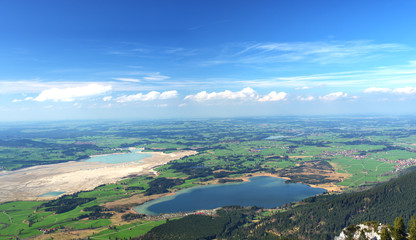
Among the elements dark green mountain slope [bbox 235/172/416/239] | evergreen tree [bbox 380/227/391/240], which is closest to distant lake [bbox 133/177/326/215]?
dark green mountain slope [bbox 235/172/416/239]

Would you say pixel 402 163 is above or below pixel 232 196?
above

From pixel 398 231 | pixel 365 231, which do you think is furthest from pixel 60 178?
pixel 398 231

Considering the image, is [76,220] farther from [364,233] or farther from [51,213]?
[364,233]

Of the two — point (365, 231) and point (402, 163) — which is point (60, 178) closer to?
point (365, 231)

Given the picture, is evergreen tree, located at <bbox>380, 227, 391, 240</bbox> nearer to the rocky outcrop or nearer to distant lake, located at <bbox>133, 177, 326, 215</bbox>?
the rocky outcrop

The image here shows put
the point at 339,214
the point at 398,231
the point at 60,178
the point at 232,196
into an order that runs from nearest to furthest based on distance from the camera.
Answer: the point at 398,231
the point at 339,214
the point at 232,196
the point at 60,178

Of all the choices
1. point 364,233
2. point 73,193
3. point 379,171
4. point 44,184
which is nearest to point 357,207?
point 364,233
